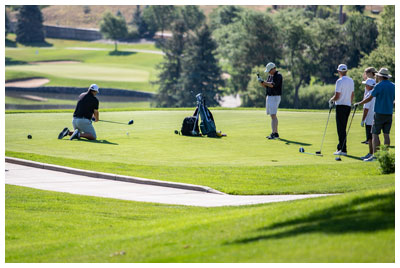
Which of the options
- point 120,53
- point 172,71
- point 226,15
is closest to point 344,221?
point 172,71

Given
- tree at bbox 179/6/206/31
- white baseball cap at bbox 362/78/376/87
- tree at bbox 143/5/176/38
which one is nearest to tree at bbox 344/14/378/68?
tree at bbox 179/6/206/31

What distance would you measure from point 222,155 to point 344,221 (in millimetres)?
10109

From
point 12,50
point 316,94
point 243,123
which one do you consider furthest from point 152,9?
point 243,123

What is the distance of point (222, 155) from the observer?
714 inches

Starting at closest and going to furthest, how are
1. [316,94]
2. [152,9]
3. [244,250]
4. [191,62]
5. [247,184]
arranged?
[244,250]
[247,184]
[316,94]
[191,62]
[152,9]

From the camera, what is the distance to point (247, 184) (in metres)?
14.6

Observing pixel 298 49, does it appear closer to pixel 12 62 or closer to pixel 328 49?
pixel 328 49

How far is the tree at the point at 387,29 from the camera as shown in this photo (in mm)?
87750

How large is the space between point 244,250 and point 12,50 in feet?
411

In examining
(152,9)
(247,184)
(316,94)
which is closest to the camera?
(247,184)

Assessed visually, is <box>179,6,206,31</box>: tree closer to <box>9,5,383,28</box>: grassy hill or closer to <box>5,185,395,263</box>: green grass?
<box>9,5,383,28</box>: grassy hill

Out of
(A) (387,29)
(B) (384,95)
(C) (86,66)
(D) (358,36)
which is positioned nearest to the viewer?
(B) (384,95)

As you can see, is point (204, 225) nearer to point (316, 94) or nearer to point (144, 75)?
point (316, 94)

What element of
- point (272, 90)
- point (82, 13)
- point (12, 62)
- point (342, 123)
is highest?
point (82, 13)
